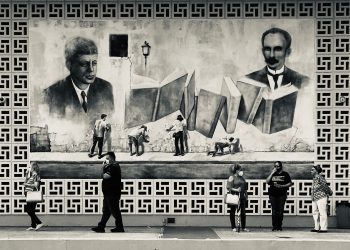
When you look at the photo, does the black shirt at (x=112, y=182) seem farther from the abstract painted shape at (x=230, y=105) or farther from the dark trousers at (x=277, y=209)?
the dark trousers at (x=277, y=209)

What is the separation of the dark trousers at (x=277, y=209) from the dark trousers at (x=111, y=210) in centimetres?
370

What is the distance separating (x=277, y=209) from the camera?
1989cm

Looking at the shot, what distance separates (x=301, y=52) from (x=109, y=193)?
6.07 metres

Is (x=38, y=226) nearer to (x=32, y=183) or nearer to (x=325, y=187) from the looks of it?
(x=32, y=183)

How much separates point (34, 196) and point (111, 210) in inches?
77.9

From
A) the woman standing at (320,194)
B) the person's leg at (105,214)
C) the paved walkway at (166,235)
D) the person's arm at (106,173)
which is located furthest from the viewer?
the woman standing at (320,194)

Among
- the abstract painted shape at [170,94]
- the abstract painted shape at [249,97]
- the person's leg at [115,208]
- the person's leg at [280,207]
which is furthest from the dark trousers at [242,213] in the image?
the abstract painted shape at [170,94]

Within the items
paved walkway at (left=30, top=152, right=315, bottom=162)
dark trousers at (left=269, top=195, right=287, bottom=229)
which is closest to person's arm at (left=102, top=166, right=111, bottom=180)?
paved walkway at (left=30, top=152, right=315, bottom=162)

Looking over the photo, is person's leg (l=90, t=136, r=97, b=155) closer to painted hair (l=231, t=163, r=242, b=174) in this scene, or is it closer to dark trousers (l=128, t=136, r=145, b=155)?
dark trousers (l=128, t=136, r=145, b=155)

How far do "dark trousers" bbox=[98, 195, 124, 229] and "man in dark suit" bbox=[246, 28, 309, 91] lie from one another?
4.77 m

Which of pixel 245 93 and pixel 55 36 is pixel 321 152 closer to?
pixel 245 93

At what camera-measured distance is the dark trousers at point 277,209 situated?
1986cm

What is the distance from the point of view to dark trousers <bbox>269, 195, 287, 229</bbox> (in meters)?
19.9
